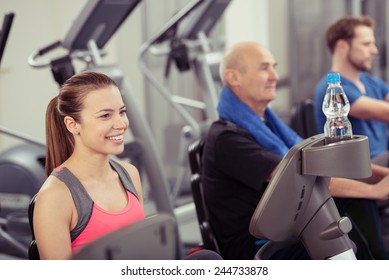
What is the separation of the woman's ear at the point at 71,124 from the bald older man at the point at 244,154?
2.09 feet

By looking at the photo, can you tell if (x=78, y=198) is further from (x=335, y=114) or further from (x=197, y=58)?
(x=197, y=58)

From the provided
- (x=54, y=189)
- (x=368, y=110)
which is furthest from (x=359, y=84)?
(x=54, y=189)

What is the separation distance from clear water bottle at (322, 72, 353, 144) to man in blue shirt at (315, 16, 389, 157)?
0.72 m

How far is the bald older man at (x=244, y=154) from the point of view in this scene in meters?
1.93

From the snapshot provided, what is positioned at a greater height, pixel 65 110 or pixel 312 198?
pixel 65 110

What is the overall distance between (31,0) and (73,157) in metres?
1.02

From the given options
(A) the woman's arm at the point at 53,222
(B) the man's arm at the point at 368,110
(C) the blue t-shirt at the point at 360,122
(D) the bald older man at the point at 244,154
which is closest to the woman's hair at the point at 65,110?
(A) the woman's arm at the point at 53,222

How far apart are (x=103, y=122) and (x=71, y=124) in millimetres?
69

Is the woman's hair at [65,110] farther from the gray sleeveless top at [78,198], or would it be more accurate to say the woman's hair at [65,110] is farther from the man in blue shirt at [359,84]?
the man in blue shirt at [359,84]

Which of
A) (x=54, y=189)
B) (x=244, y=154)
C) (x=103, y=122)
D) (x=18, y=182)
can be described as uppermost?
(x=103, y=122)

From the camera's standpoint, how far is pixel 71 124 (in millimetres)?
1471
